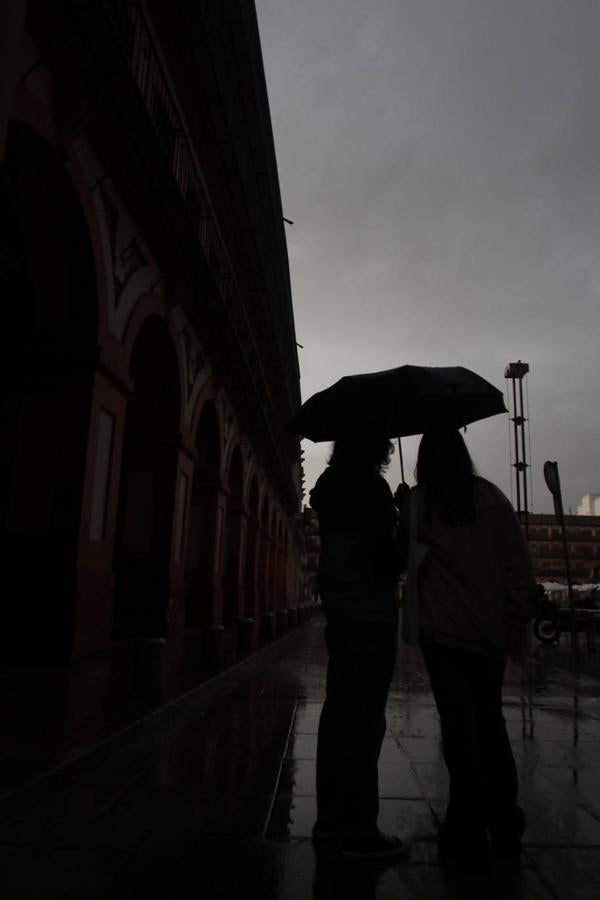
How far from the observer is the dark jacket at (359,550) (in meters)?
2.72

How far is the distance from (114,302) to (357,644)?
7.20m

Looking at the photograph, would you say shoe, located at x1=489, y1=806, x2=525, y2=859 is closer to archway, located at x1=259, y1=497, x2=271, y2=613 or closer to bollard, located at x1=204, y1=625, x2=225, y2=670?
bollard, located at x1=204, y1=625, x2=225, y2=670

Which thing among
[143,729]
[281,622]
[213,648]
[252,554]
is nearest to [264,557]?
[252,554]

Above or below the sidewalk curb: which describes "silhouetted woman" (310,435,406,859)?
above

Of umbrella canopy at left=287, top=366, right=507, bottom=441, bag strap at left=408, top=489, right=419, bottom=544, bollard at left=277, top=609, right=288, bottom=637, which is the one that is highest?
umbrella canopy at left=287, top=366, right=507, bottom=441

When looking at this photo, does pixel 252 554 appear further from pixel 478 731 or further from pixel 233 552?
pixel 478 731

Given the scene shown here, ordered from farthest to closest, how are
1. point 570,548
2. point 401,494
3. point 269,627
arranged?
point 570,548 → point 269,627 → point 401,494

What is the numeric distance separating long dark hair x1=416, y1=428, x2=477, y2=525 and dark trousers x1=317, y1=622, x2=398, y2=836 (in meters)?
0.51

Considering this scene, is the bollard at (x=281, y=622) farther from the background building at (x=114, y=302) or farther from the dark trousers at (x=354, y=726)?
the dark trousers at (x=354, y=726)

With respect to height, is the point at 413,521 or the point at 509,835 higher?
the point at 413,521

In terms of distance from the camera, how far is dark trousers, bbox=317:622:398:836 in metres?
2.61

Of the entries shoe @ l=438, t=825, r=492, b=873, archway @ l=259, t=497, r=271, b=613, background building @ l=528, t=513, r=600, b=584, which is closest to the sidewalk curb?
shoe @ l=438, t=825, r=492, b=873

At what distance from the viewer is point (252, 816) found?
312 centimetres

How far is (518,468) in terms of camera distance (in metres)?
47.9
